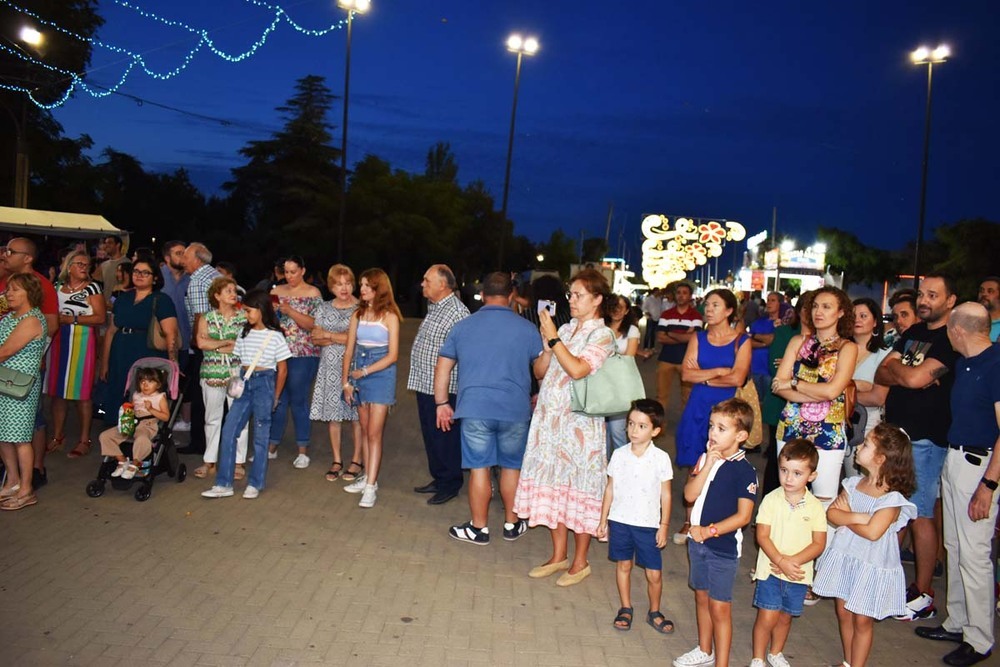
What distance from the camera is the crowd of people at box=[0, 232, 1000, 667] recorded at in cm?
423

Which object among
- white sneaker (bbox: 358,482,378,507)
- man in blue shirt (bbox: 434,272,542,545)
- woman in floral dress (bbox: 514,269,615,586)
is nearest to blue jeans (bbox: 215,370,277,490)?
white sneaker (bbox: 358,482,378,507)

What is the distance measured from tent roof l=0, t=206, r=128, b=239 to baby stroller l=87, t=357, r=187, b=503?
14063mm

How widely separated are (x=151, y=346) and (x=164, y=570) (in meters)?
3.27

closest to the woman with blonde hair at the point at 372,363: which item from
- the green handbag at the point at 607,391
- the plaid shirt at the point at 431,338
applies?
the plaid shirt at the point at 431,338

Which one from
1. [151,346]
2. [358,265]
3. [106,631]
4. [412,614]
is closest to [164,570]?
[106,631]

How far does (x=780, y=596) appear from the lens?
4238mm

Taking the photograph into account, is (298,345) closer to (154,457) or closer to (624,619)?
(154,457)

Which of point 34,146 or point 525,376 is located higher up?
point 34,146

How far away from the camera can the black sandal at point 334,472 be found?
25.9 feet

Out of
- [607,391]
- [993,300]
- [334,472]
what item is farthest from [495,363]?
[993,300]

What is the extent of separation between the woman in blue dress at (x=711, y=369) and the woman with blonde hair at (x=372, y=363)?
97.7 inches

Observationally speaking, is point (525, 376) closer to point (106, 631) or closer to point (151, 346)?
point (106, 631)

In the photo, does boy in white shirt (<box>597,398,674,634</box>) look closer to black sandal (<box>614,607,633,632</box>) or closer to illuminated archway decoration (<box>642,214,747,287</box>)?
black sandal (<box>614,607,633,632</box>)

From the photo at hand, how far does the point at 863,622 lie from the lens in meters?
4.21
